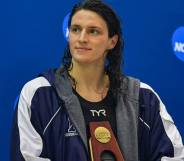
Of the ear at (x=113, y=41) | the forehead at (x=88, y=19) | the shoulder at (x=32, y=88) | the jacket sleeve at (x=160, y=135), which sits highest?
the forehead at (x=88, y=19)

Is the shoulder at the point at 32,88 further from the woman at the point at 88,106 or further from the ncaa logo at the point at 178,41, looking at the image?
the ncaa logo at the point at 178,41

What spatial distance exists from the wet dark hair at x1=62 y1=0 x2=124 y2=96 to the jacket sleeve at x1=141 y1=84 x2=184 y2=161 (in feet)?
0.44

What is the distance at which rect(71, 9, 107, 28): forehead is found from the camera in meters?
1.56

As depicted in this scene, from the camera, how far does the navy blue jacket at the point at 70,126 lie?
146cm

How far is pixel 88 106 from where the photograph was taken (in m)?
1.57

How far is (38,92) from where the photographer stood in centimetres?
151

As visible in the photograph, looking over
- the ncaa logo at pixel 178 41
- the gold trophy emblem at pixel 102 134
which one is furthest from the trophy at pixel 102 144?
the ncaa logo at pixel 178 41

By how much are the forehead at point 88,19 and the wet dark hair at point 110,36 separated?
0.6 inches

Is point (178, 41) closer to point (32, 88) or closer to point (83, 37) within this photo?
point (83, 37)

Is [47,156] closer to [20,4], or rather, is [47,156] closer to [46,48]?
[46,48]

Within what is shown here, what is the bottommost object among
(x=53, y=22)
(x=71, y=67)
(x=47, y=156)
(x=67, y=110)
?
(x=47, y=156)

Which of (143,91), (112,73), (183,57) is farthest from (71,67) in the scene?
(183,57)

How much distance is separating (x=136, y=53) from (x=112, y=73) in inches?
16.7

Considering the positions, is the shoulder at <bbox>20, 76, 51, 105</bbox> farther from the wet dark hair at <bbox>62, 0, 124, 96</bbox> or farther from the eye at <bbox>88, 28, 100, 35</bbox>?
the eye at <bbox>88, 28, 100, 35</bbox>
